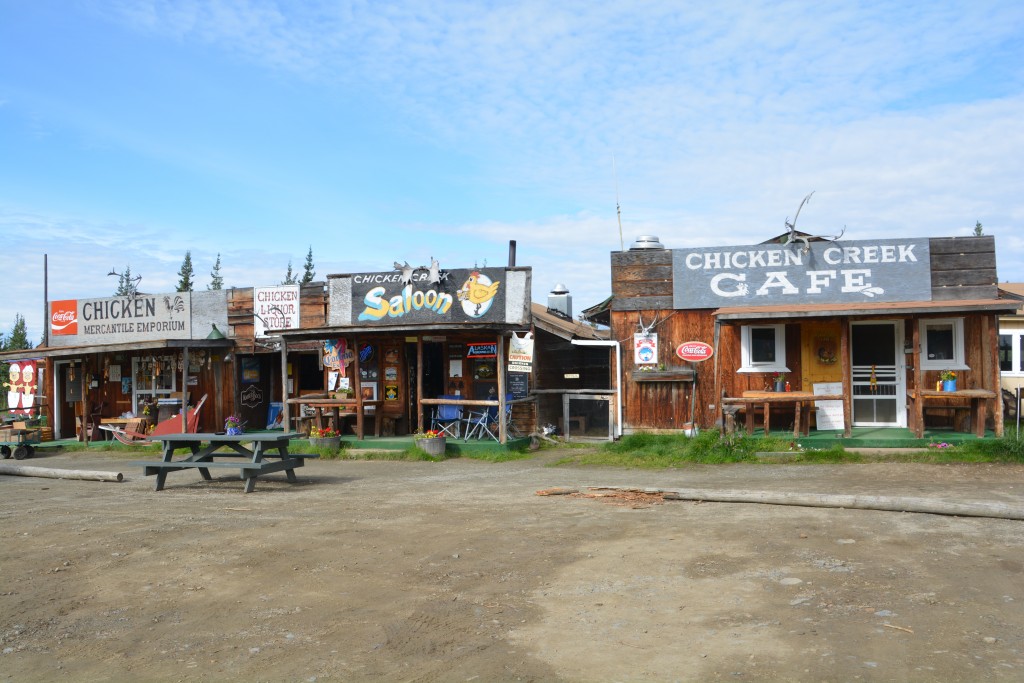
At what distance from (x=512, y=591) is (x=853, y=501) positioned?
4.49 m

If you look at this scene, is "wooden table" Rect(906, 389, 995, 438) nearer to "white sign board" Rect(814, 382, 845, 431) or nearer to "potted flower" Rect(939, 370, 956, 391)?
"potted flower" Rect(939, 370, 956, 391)

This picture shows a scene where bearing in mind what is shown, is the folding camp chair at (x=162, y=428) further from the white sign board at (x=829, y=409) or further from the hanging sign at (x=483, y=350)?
the white sign board at (x=829, y=409)

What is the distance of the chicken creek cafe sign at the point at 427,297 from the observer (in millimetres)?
17469

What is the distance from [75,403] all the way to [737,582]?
2129cm

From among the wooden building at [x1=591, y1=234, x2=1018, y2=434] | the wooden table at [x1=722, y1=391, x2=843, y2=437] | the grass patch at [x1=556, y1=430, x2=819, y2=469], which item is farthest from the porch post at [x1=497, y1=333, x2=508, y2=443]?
the wooden table at [x1=722, y1=391, x2=843, y2=437]

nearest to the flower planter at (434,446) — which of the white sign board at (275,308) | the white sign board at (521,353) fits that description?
the white sign board at (521,353)

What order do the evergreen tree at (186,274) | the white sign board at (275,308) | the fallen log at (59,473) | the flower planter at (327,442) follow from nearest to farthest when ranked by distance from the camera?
the fallen log at (59,473) → the flower planter at (327,442) → the white sign board at (275,308) → the evergreen tree at (186,274)

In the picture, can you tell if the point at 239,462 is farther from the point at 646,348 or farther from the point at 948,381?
the point at 948,381

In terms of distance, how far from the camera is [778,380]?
51.7 ft

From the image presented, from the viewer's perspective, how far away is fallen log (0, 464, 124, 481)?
13.6 meters

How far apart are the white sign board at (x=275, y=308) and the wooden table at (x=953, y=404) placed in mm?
13548

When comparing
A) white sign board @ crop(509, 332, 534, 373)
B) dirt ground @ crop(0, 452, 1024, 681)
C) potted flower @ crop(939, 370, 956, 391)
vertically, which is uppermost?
white sign board @ crop(509, 332, 534, 373)

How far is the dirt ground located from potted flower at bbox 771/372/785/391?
489 cm

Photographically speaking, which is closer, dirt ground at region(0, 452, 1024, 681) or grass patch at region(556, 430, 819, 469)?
dirt ground at region(0, 452, 1024, 681)
